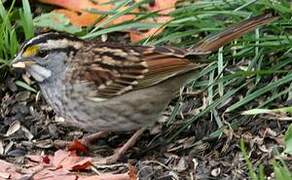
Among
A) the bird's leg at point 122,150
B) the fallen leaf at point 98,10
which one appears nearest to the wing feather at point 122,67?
the bird's leg at point 122,150

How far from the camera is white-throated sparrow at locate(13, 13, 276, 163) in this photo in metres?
4.74

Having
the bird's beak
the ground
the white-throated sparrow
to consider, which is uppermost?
the bird's beak

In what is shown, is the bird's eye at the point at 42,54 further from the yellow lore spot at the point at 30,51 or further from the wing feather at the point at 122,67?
the wing feather at the point at 122,67

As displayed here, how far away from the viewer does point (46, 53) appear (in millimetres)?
4879

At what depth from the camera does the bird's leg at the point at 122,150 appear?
4.78 meters

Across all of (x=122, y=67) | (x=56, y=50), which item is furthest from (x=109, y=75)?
(x=56, y=50)

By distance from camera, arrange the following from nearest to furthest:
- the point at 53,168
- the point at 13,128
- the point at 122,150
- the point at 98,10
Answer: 1. the point at 53,168
2. the point at 122,150
3. the point at 13,128
4. the point at 98,10

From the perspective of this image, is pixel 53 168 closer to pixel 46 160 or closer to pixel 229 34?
pixel 46 160

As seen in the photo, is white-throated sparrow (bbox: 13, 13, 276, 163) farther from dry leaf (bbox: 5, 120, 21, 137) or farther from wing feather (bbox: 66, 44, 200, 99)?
dry leaf (bbox: 5, 120, 21, 137)

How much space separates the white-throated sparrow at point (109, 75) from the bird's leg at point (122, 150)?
0.10 m

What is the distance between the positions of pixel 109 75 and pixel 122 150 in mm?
376

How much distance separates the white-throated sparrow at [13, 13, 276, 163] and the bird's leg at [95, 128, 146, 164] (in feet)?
0.32

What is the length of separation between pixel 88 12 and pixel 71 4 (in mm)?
163

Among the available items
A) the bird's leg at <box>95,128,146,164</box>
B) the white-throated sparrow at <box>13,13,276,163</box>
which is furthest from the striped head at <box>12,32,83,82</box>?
the bird's leg at <box>95,128,146,164</box>
